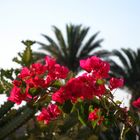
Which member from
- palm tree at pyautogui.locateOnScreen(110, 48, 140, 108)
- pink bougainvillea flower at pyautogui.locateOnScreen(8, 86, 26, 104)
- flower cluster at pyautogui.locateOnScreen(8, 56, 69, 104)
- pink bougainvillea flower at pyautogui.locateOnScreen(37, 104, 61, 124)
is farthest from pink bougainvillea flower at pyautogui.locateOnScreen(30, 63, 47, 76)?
palm tree at pyautogui.locateOnScreen(110, 48, 140, 108)

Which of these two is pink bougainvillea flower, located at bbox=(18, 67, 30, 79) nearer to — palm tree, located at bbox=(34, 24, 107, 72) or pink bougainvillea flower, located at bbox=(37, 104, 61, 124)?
pink bougainvillea flower, located at bbox=(37, 104, 61, 124)

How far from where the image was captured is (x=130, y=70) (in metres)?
21.1

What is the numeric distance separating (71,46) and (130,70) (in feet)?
12.1

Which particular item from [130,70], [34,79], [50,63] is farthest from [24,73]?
[130,70]

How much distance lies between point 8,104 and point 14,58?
15.3 inches

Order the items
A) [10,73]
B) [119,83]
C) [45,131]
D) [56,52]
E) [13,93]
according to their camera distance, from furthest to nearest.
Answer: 1. [56,52]
2. [119,83]
3. [10,73]
4. [13,93]
5. [45,131]

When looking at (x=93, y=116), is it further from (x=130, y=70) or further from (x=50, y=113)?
(x=130, y=70)

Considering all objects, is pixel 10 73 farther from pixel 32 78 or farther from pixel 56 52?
pixel 56 52

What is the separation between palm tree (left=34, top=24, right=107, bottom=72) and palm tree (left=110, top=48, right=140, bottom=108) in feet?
4.88

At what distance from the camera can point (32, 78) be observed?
272 centimetres

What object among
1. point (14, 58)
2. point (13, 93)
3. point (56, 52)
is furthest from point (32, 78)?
point (56, 52)

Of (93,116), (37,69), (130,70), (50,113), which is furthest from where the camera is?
(130,70)

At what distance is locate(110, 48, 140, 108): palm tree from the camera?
2083cm

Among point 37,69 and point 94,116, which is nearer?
point 94,116
